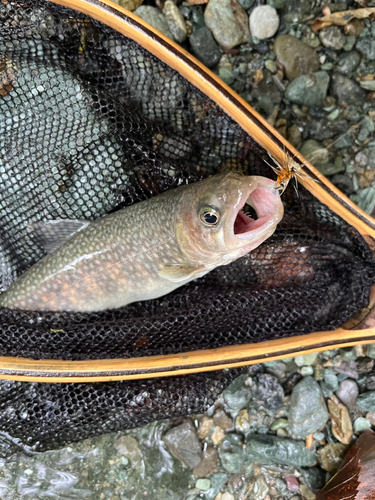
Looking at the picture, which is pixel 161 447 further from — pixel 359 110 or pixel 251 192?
pixel 359 110

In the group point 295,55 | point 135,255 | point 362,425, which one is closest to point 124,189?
point 135,255

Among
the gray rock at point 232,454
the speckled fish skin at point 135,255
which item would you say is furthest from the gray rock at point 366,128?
the gray rock at point 232,454

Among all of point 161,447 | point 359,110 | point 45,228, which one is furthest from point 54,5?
point 161,447

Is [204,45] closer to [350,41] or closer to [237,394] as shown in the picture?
[350,41]

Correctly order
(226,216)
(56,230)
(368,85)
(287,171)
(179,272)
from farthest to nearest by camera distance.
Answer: (368,85) < (56,230) < (179,272) < (287,171) < (226,216)

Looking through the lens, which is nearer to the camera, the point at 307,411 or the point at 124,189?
the point at 124,189
